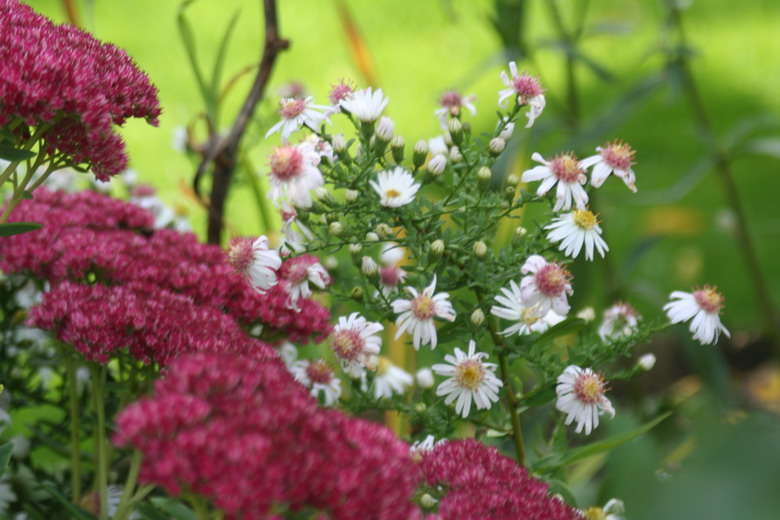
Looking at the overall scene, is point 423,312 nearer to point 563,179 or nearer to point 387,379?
point 563,179

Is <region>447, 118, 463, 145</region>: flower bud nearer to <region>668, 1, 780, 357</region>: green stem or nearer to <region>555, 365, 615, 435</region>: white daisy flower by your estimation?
<region>555, 365, 615, 435</region>: white daisy flower

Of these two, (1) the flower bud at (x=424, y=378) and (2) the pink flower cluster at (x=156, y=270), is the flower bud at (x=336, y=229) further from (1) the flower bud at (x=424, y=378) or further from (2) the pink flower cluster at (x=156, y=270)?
(1) the flower bud at (x=424, y=378)

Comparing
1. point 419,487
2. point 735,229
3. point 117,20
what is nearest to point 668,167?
point 735,229

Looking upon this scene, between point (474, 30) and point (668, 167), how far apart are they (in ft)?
4.66

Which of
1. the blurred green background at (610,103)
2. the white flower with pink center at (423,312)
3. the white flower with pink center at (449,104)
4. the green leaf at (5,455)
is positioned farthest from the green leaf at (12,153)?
the blurred green background at (610,103)

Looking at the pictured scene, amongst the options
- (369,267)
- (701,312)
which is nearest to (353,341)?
(369,267)

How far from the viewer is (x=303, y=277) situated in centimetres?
116

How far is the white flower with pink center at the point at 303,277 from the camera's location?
1142 millimetres

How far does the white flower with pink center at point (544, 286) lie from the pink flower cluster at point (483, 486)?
0.53 ft

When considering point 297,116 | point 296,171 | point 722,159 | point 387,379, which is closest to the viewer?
point 296,171

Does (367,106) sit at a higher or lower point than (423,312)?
higher

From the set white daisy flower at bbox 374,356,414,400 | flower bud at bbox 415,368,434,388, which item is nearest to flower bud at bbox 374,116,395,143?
flower bud at bbox 415,368,434,388

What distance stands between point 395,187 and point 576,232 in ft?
0.67

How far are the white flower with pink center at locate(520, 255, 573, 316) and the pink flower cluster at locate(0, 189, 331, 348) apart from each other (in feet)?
1.06
